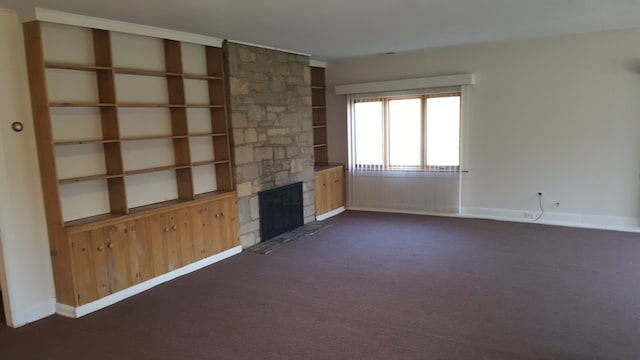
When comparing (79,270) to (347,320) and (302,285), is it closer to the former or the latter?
(302,285)

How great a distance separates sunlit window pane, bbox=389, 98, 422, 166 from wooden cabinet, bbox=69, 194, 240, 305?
3015 millimetres

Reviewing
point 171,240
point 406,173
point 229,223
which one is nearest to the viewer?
point 171,240

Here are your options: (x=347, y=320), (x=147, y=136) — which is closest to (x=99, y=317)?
(x=147, y=136)

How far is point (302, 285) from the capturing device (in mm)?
Answer: 4301

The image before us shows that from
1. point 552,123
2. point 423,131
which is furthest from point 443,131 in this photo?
point 552,123

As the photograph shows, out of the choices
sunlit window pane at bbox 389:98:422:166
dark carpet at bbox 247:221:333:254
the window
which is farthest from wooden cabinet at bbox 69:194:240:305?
sunlit window pane at bbox 389:98:422:166

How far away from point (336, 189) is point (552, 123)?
335 cm

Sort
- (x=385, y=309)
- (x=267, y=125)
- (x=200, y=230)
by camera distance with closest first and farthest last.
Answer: (x=385, y=309) → (x=200, y=230) → (x=267, y=125)

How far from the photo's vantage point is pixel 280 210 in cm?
610

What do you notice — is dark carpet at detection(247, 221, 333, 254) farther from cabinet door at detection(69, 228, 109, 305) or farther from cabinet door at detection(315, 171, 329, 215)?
cabinet door at detection(69, 228, 109, 305)

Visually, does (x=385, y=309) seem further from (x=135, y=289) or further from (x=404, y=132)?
(x=404, y=132)

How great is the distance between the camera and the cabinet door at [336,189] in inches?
288

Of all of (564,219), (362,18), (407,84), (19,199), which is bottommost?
(564,219)

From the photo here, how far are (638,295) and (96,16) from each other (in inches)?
206
